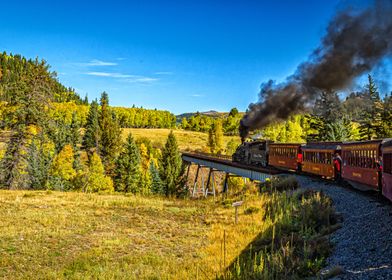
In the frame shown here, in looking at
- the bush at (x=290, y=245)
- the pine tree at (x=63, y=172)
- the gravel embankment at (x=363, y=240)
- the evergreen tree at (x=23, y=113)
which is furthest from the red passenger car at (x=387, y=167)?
the pine tree at (x=63, y=172)

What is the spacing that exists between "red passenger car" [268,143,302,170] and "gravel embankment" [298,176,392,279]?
42.5 feet

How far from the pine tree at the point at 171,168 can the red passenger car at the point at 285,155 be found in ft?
82.7

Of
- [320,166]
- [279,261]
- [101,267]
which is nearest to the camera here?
[279,261]

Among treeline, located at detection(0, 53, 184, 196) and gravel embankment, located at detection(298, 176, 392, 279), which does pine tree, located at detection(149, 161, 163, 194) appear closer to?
treeline, located at detection(0, 53, 184, 196)

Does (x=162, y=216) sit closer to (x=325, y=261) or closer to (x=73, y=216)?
(x=73, y=216)

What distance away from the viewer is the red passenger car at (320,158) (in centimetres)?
2317

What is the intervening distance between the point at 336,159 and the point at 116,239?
48.1 ft

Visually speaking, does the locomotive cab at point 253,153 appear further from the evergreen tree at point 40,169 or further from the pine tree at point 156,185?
the evergreen tree at point 40,169

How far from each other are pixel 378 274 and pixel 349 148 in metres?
14.1

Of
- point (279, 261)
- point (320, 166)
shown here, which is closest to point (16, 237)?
point (279, 261)

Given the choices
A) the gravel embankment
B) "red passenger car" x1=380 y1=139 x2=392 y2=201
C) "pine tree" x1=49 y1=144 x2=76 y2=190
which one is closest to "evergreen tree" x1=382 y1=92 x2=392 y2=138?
the gravel embankment

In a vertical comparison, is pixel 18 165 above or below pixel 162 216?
above

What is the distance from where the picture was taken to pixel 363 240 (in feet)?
32.1

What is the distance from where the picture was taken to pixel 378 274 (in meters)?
7.12
